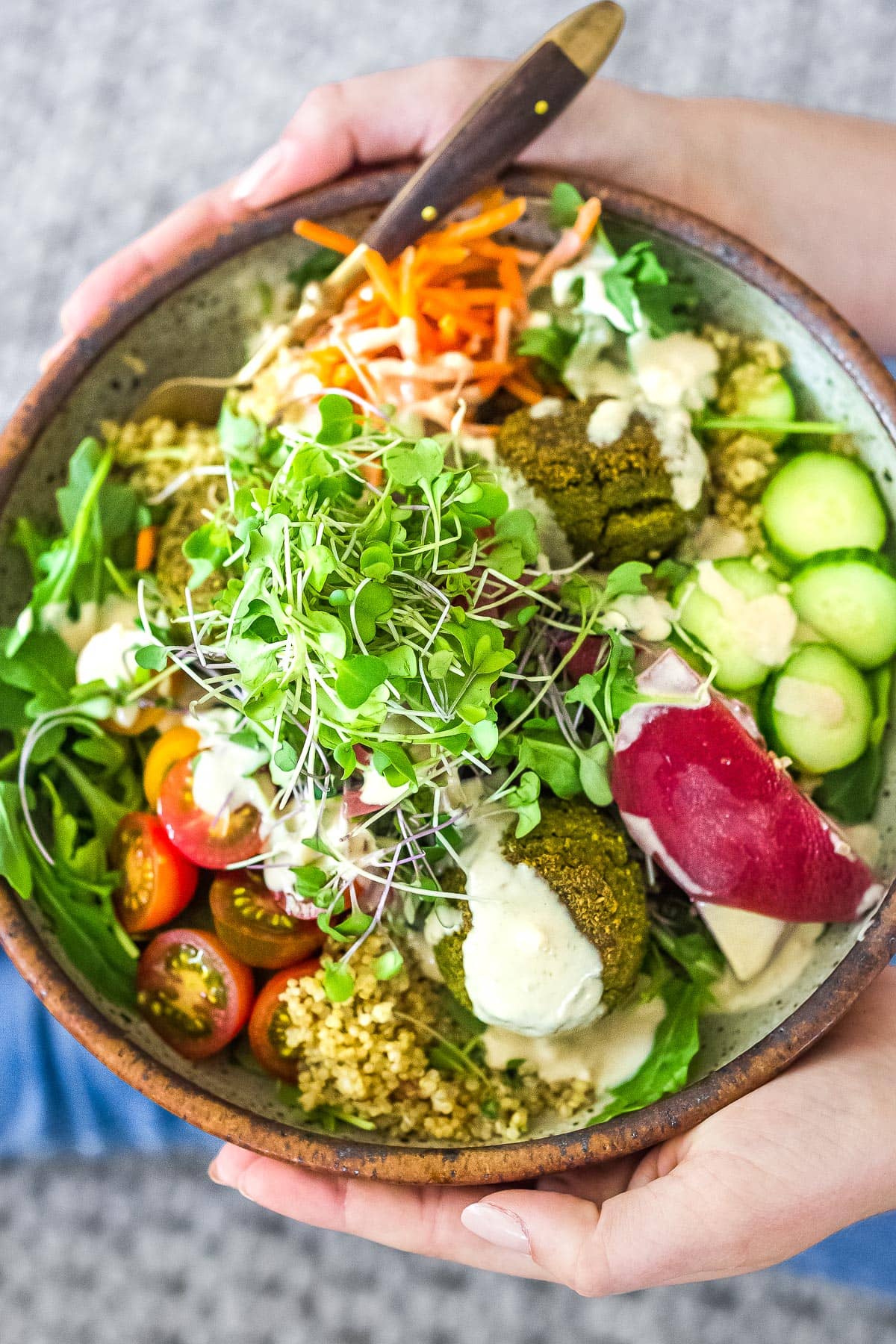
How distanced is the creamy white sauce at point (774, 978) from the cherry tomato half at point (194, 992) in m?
0.65

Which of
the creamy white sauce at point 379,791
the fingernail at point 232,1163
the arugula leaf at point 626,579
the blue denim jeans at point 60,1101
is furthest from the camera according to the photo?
the blue denim jeans at point 60,1101

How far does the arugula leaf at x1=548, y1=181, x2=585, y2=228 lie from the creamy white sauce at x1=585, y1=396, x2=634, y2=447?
323mm

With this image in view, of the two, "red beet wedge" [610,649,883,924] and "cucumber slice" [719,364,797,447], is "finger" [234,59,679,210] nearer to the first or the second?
"cucumber slice" [719,364,797,447]

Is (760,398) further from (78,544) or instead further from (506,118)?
(78,544)

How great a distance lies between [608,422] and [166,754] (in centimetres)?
79

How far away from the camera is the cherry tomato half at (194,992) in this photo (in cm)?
150

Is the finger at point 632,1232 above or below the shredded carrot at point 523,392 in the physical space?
below

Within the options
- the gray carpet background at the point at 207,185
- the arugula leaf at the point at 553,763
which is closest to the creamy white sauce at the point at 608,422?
the arugula leaf at the point at 553,763

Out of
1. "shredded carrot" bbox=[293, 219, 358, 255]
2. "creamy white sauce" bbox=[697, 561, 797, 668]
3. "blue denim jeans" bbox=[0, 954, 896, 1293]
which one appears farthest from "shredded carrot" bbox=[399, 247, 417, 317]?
"blue denim jeans" bbox=[0, 954, 896, 1293]

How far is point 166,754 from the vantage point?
1590mm

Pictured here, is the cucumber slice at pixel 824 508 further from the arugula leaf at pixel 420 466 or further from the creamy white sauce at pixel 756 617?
the arugula leaf at pixel 420 466

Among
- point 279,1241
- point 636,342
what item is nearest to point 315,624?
point 636,342

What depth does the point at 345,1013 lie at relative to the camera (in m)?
1.42

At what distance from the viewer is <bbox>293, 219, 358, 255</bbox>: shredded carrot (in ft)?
5.39
